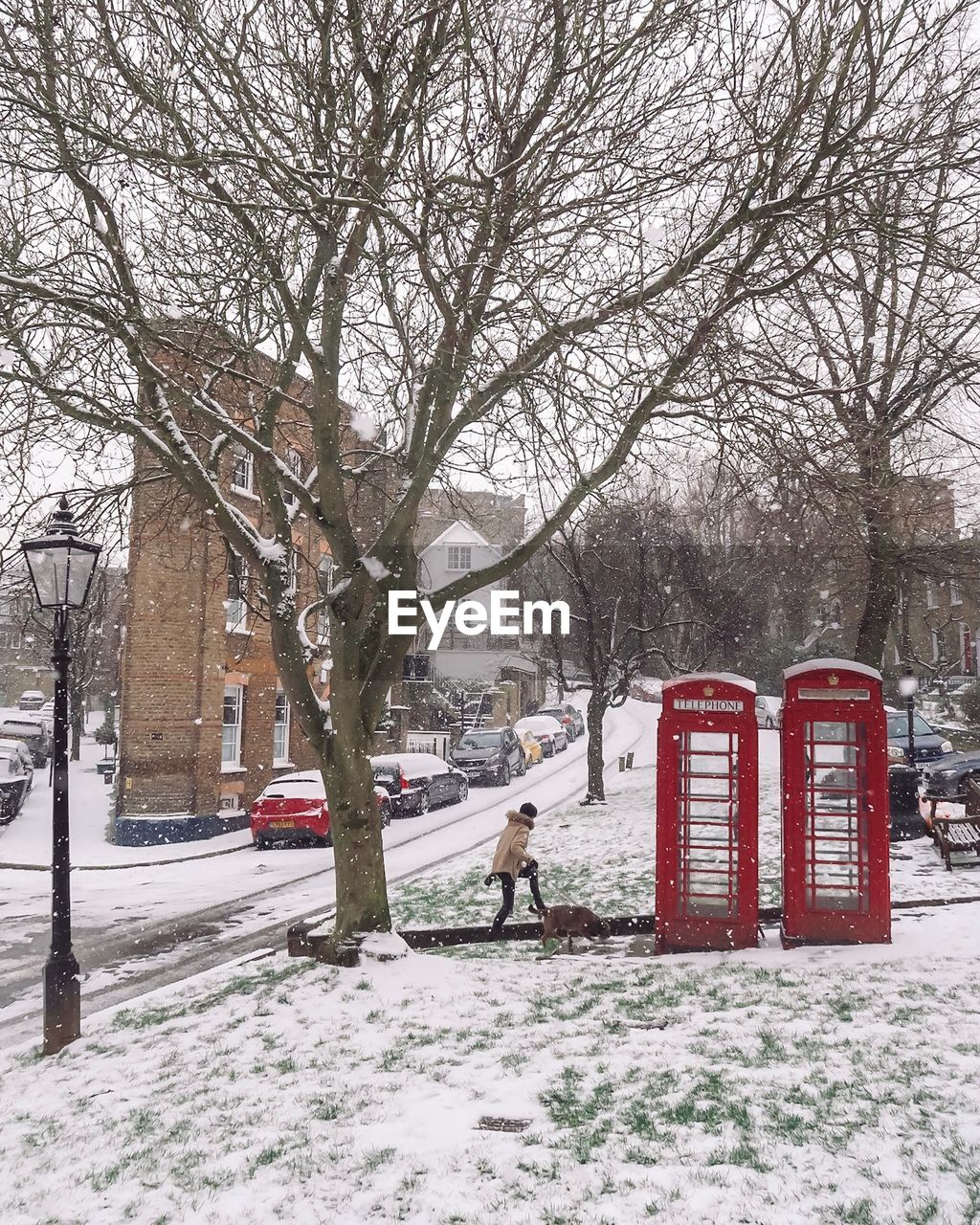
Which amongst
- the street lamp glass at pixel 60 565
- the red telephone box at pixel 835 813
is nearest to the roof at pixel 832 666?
the red telephone box at pixel 835 813

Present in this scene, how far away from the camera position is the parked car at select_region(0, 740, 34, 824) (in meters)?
20.0

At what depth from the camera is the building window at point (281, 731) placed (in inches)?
964

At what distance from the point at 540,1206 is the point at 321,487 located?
6389mm

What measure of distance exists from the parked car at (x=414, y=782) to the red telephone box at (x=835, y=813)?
1542 cm

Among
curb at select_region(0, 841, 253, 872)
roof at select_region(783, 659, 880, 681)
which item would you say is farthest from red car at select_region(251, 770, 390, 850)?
roof at select_region(783, 659, 880, 681)

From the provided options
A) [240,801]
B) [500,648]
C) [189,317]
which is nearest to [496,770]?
[240,801]

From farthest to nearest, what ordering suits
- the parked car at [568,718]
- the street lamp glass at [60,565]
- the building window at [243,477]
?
the parked car at [568,718] < the building window at [243,477] < the street lamp glass at [60,565]

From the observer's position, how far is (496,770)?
3056 cm

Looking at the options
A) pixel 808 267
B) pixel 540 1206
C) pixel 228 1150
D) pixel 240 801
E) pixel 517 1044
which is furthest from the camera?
pixel 240 801

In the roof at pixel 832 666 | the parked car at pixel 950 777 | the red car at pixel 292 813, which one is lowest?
the red car at pixel 292 813

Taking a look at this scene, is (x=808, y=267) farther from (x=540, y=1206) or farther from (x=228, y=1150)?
(x=228, y=1150)

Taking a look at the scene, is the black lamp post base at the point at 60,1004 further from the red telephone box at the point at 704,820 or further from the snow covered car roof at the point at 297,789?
the snow covered car roof at the point at 297,789

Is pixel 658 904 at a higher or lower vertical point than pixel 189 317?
lower

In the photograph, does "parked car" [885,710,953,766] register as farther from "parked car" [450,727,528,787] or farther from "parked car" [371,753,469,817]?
"parked car" [450,727,528,787]
